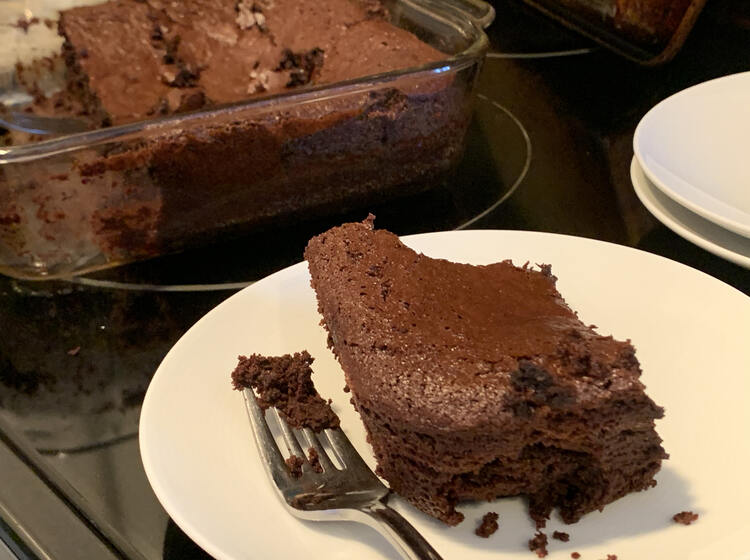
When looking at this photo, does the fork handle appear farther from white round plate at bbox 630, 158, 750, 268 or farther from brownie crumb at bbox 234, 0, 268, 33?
brownie crumb at bbox 234, 0, 268, 33

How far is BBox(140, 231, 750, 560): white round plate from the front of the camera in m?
0.74

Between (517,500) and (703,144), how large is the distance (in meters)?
0.86

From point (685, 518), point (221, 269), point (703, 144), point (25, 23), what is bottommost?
point (221, 269)

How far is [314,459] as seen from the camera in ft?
2.77

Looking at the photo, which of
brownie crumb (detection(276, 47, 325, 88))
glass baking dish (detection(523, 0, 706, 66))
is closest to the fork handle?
brownie crumb (detection(276, 47, 325, 88))

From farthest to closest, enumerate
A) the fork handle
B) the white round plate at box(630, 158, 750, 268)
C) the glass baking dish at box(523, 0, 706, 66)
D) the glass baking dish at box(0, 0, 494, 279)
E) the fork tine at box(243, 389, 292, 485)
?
the glass baking dish at box(523, 0, 706, 66) < the glass baking dish at box(0, 0, 494, 279) < the white round plate at box(630, 158, 750, 268) < the fork tine at box(243, 389, 292, 485) < the fork handle

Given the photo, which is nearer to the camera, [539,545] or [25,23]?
[539,545]

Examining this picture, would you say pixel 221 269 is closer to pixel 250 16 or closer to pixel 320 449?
pixel 320 449

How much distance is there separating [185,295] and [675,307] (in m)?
0.80

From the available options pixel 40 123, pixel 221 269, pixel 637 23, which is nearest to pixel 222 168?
pixel 221 269

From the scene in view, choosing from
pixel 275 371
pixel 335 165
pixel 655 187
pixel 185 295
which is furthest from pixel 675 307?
pixel 185 295

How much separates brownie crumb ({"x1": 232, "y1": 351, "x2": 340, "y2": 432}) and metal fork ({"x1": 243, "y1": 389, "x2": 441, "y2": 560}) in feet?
0.03

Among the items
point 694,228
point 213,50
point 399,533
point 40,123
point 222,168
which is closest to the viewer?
point 399,533

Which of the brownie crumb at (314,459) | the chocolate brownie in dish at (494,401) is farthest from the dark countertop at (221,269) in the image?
the chocolate brownie in dish at (494,401)
